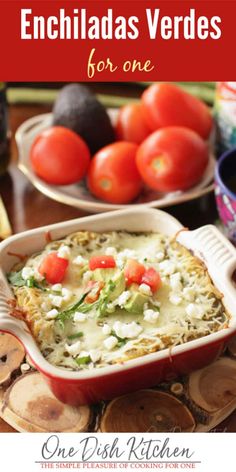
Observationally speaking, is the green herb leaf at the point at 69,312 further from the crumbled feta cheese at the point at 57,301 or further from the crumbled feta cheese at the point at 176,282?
the crumbled feta cheese at the point at 176,282

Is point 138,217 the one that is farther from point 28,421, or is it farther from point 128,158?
point 28,421

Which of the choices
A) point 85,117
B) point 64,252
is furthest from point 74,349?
point 85,117

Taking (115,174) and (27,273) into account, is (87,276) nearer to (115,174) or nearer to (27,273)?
(27,273)

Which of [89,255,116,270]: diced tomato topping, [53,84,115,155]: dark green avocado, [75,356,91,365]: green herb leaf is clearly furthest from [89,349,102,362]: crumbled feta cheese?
[53,84,115,155]: dark green avocado

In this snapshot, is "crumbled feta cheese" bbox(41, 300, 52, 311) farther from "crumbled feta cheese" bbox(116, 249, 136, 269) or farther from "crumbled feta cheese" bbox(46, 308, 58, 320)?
"crumbled feta cheese" bbox(116, 249, 136, 269)

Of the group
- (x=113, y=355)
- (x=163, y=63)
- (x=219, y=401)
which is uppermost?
(x=163, y=63)

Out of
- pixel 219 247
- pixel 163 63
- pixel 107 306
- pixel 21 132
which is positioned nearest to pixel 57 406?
pixel 107 306

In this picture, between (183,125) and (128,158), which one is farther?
(183,125)
